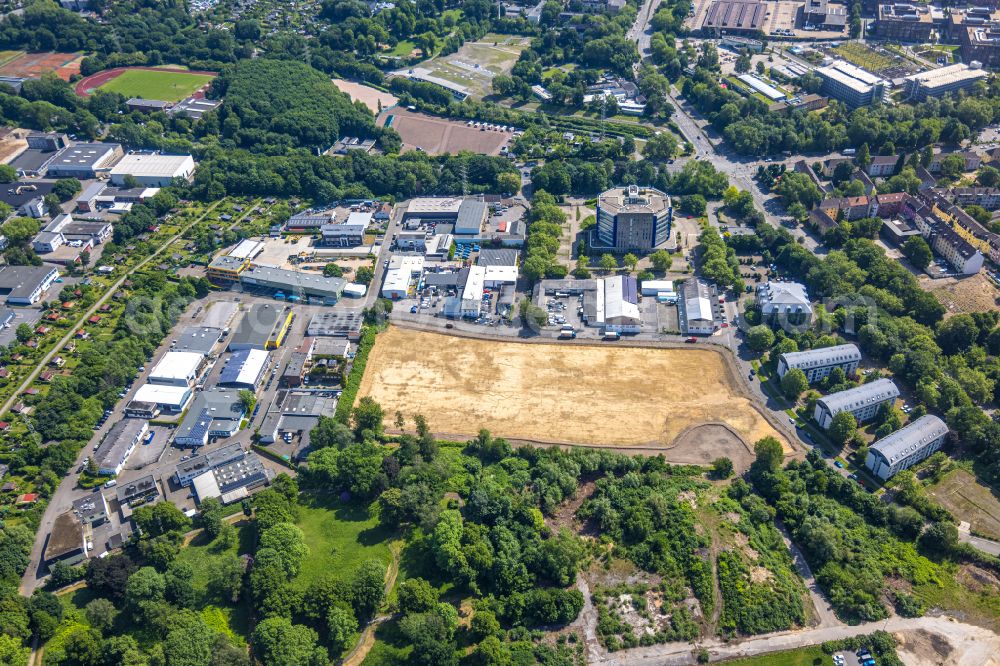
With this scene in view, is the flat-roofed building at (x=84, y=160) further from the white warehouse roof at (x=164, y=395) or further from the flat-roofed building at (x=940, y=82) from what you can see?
the flat-roofed building at (x=940, y=82)

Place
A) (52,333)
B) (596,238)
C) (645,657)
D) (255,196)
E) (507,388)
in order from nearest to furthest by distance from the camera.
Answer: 1. (645,657)
2. (507,388)
3. (52,333)
4. (596,238)
5. (255,196)

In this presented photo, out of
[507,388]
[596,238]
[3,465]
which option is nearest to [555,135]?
[596,238]

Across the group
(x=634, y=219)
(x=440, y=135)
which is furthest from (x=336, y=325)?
(x=440, y=135)

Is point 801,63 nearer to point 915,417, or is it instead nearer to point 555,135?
point 555,135

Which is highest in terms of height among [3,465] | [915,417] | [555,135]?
[555,135]

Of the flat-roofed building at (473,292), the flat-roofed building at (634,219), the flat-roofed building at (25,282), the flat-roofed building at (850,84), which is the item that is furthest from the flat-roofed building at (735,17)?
the flat-roofed building at (25,282)

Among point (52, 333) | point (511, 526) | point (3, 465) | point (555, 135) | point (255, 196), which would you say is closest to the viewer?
point (511, 526)

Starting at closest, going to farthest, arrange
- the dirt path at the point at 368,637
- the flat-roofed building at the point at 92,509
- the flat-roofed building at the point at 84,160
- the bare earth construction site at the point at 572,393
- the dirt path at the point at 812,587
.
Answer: the dirt path at the point at 368,637 → the dirt path at the point at 812,587 → the flat-roofed building at the point at 92,509 → the bare earth construction site at the point at 572,393 → the flat-roofed building at the point at 84,160

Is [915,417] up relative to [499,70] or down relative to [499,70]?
down
